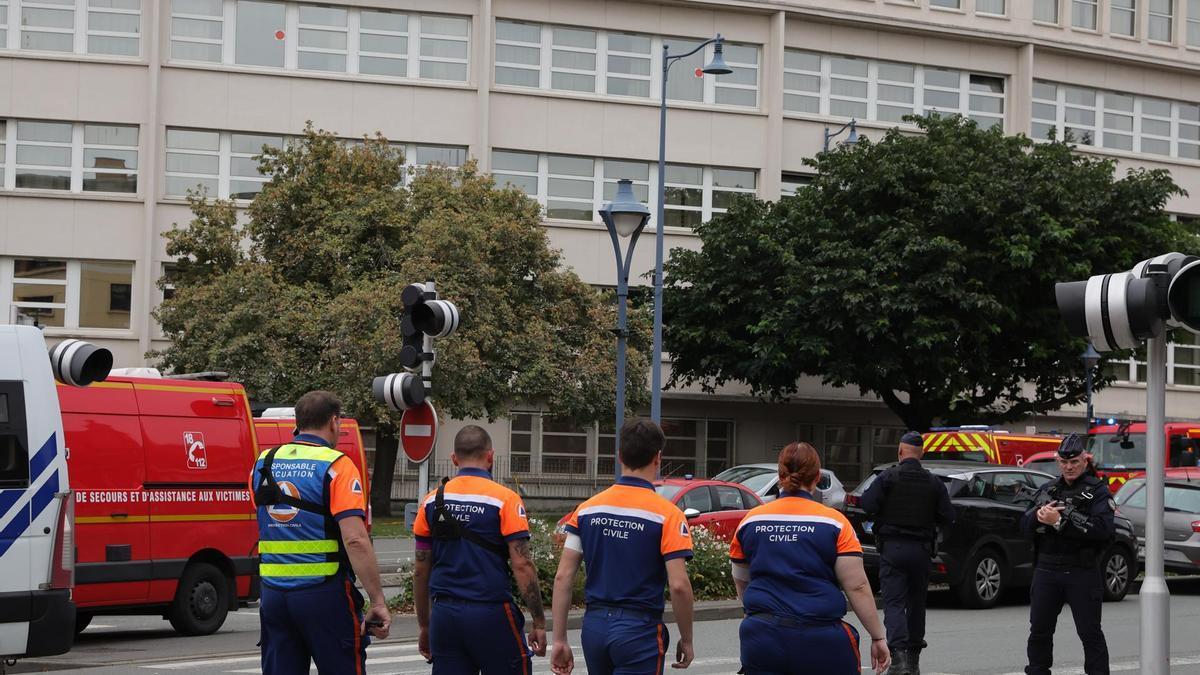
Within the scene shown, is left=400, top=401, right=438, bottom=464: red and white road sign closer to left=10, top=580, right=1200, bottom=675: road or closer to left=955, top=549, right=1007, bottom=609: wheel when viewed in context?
left=10, top=580, right=1200, bottom=675: road

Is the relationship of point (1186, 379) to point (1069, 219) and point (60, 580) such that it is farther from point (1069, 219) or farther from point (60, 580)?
point (60, 580)

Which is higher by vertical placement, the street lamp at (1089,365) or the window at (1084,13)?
the window at (1084,13)

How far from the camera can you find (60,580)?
11203mm

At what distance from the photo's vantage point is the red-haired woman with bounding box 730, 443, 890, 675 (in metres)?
6.70

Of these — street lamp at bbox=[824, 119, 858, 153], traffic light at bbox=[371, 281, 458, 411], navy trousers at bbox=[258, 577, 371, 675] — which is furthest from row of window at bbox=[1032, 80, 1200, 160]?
navy trousers at bbox=[258, 577, 371, 675]

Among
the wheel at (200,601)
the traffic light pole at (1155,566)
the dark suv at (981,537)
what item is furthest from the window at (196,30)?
the traffic light pole at (1155,566)

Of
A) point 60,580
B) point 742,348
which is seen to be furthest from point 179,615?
point 742,348

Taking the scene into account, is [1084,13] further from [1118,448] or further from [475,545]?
[475,545]

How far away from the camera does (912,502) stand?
38.6 ft

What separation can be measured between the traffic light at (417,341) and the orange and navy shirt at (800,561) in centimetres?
792

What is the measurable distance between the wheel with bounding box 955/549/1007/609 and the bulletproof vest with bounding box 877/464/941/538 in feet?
20.5

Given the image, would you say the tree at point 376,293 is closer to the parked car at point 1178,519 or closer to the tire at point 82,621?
the parked car at point 1178,519

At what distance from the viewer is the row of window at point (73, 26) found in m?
39.2

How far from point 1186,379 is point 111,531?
4311 cm
